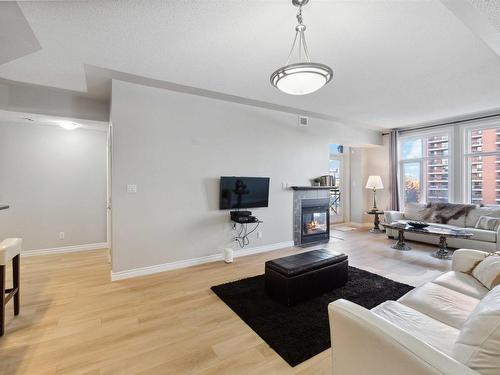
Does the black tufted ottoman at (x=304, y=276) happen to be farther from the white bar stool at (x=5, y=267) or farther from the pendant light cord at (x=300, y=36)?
the white bar stool at (x=5, y=267)

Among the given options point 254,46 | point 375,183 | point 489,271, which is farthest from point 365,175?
point 254,46

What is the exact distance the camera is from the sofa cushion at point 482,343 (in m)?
0.88

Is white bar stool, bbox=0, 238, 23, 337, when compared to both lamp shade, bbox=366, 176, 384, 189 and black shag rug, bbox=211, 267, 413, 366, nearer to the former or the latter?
black shag rug, bbox=211, 267, 413, 366

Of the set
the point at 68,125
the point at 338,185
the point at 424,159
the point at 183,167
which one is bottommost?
the point at 338,185

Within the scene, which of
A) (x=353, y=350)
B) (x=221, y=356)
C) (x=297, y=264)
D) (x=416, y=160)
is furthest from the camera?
(x=416, y=160)

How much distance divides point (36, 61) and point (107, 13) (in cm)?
149

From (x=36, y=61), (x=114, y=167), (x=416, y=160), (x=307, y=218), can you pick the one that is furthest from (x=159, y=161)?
(x=416, y=160)

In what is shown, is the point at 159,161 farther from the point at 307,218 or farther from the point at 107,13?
the point at 307,218

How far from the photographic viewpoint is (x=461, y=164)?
539 cm

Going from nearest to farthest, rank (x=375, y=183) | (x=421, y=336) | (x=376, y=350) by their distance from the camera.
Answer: (x=376, y=350) → (x=421, y=336) → (x=375, y=183)

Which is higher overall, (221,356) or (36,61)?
(36,61)

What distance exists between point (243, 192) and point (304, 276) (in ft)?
6.47

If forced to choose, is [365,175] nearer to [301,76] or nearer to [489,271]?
[489,271]

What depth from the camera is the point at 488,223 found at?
4.39 metres
